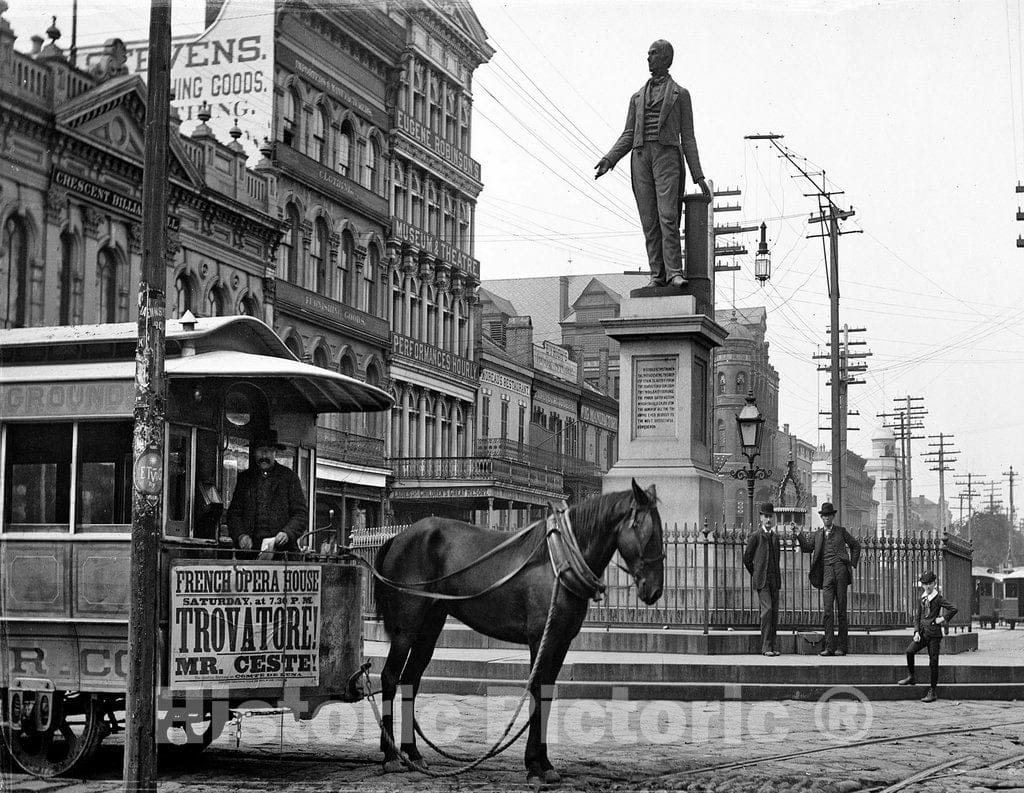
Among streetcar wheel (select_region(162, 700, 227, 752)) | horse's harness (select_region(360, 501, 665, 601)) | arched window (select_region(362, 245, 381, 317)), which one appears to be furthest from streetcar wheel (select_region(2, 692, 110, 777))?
arched window (select_region(362, 245, 381, 317))

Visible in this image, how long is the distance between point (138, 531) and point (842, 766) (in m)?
5.31

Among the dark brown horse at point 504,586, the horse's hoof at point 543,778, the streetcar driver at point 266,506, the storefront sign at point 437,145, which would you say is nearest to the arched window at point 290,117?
the storefront sign at point 437,145

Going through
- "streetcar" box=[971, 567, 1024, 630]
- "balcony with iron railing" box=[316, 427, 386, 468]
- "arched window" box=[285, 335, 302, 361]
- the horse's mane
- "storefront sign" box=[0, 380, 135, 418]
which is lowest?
"streetcar" box=[971, 567, 1024, 630]

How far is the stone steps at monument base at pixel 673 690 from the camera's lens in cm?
1557

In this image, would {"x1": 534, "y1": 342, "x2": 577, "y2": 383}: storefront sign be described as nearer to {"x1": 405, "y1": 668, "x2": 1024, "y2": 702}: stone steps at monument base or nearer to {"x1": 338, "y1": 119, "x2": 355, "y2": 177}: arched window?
{"x1": 338, "y1": 119, "x2": 355, "y2": 177}: arched window

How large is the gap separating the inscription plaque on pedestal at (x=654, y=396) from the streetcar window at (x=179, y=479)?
9491mm

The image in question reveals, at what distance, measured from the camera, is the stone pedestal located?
18.7 meters

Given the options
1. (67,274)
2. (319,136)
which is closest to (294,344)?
(319,136)

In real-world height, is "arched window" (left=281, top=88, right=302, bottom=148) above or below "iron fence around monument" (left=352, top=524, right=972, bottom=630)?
above

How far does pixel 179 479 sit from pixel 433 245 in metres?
45.3

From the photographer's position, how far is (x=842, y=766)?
415 inches

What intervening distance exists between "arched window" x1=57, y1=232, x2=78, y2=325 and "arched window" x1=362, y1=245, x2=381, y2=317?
1720cm

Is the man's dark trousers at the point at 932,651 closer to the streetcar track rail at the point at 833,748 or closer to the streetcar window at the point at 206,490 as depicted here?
the streetcar track rail at the point at 833,748

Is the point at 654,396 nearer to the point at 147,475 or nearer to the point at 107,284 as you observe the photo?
the point at 147,475
